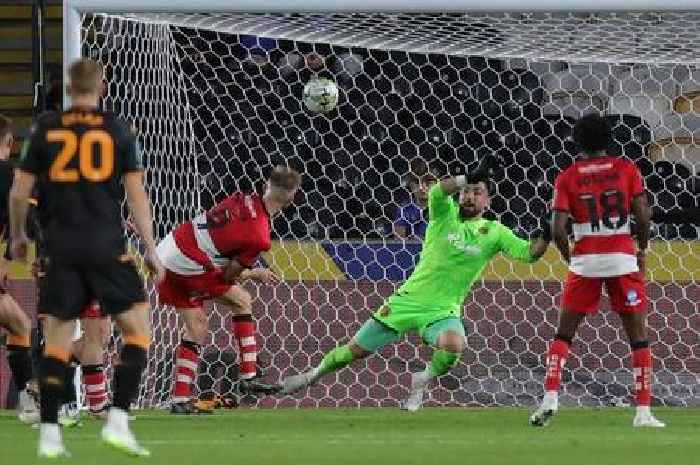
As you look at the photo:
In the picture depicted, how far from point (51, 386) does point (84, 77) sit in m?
1.16

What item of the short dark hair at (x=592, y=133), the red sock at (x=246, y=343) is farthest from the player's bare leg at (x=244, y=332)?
the short dark hair at (x=592, y=133)

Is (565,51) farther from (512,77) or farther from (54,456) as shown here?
(54,456)

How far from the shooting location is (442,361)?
32.8 ft

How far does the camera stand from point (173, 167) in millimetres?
11414

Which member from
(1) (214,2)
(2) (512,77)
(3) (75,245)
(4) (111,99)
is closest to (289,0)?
(1) (214,2)

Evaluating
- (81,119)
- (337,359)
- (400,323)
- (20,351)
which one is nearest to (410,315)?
(400,323)

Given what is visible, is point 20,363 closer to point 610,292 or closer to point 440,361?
point 440,361

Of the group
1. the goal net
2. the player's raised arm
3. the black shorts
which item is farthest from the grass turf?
the goal net

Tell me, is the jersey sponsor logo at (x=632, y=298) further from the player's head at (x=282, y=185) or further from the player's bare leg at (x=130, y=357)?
the player's bare leg at (x=130, y=357)

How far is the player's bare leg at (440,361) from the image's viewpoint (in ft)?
32.5

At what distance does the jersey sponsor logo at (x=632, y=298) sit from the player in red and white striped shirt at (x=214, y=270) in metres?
2.13

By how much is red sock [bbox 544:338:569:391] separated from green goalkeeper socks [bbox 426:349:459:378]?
1.40 m

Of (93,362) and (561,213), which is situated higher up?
(561,213)

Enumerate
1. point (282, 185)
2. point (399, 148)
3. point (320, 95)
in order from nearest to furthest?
point (282, 185)
point (320, 95)
point (399, 148)
